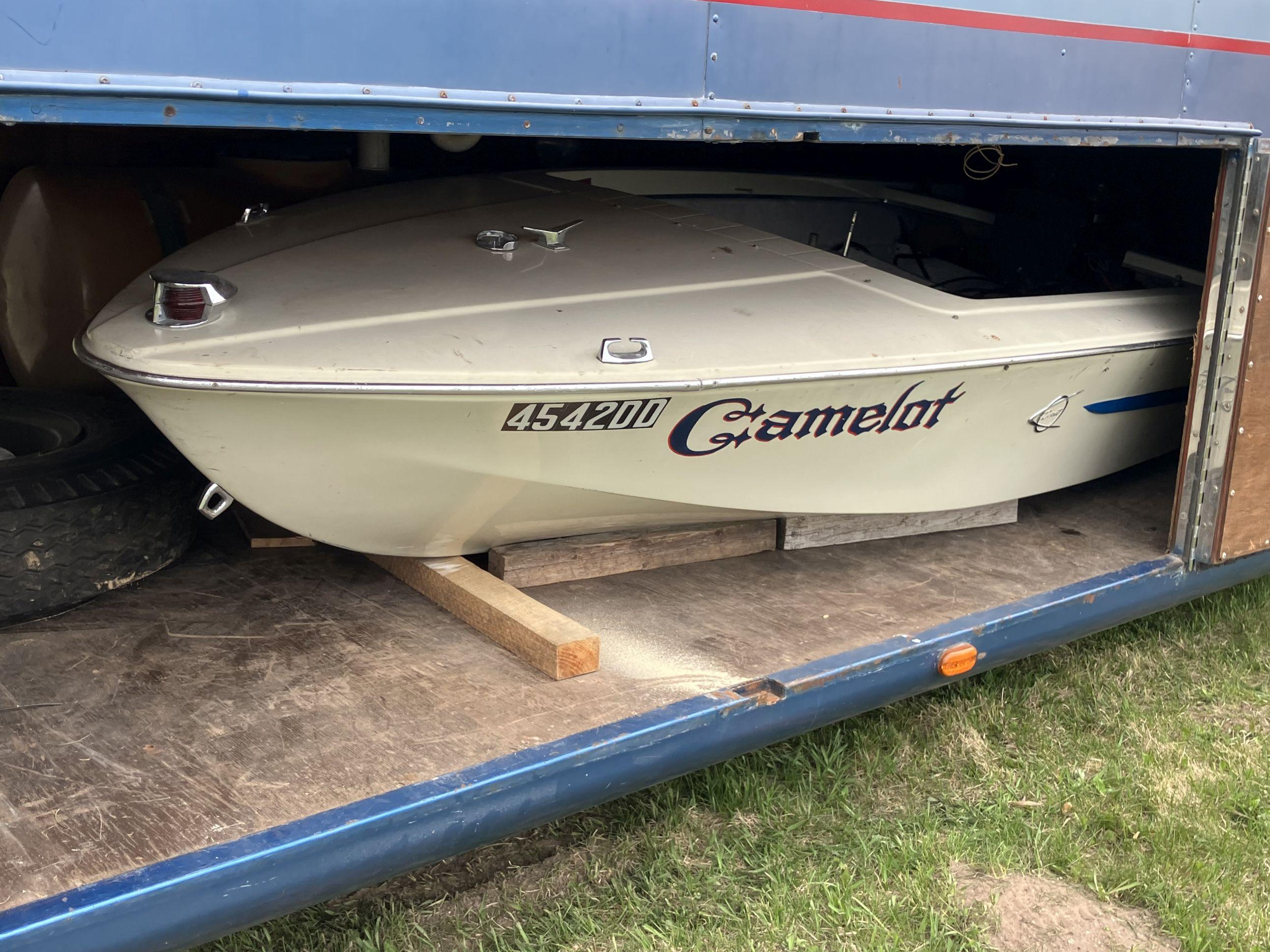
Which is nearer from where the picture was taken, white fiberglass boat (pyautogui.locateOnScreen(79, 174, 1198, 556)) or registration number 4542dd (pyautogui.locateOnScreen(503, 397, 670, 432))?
white fiberglass boat (pyautogui.locateOnScreen(79, 174, 1198, 556))

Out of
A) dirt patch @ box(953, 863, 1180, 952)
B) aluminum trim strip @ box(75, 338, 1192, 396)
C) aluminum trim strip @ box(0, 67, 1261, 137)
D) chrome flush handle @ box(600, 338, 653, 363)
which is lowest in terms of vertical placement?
dirt patch @ box(953, 863, 1180, 952)

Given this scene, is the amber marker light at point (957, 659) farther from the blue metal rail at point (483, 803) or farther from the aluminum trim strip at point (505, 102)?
the aluminum trim strip at point (505, 102)

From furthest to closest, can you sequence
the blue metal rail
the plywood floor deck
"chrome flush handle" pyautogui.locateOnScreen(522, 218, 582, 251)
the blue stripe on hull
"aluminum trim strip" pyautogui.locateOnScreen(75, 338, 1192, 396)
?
the blue stripe on hull, "chrome flush handle" pyautogui.locateOnScreen(522, 218, 582, 251), "aluminum trim strip" pyautogui.locateOnScreen(75, 338, 1192, 396), the plywood floor deck, the blue metal rail

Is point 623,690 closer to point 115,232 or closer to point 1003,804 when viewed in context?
point 1003,804

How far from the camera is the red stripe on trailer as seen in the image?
1.88 metres

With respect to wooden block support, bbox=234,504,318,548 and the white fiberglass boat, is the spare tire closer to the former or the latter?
wooden block support, bbox=234,504,318,548

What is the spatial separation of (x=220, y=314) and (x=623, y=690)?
93 cm

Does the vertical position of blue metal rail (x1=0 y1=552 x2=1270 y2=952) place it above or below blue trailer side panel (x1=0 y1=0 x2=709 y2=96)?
below

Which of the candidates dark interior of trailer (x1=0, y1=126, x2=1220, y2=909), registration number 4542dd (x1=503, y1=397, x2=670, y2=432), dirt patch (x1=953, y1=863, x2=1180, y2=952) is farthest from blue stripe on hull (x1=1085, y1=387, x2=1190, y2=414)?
registration number 4542dd (x1=503, y1=397, x2=670, y2=432)

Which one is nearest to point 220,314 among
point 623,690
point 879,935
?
point 623,690

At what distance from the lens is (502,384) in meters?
1.89

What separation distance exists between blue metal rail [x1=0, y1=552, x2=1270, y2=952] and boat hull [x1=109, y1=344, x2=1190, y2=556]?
15.7 inches

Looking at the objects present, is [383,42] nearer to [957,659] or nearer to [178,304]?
[178,304]

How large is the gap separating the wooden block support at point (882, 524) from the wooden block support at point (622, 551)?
0.06 metres
